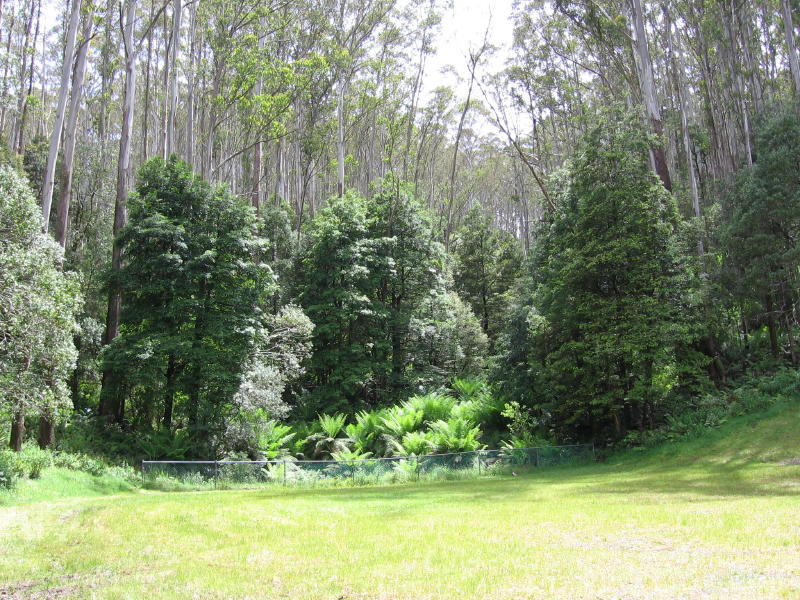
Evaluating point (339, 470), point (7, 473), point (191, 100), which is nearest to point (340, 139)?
point (191, 100)

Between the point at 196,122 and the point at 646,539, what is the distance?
33087mm

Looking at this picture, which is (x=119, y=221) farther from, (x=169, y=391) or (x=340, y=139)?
(x=340, y=139)

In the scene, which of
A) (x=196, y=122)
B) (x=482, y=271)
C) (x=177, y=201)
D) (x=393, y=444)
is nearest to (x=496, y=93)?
(x=482, y=271)

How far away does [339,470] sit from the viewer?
15.8 metres

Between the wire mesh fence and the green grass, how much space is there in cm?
307

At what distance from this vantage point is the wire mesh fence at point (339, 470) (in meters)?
15.2

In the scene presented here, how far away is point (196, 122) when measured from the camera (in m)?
33.3

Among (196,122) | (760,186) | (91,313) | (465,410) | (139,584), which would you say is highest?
(196,122)

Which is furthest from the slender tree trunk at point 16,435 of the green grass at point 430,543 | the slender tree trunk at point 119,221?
the green grass at point 430,543

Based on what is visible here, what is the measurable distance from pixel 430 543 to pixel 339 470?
8.82 metres

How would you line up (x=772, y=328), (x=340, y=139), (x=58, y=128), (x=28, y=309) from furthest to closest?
(x=340, y=139), (x=772, y=328), (x=58, y=128), (x=28, y=309)

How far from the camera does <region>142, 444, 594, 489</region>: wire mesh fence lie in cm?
1516

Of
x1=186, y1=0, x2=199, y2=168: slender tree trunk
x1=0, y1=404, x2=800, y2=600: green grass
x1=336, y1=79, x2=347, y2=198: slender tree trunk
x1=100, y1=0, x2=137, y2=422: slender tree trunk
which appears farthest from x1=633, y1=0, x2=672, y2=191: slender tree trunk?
x1=100, y1=0, x2=137, y2=422: slender tree trunk

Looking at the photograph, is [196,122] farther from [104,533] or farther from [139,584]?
[139,584]
